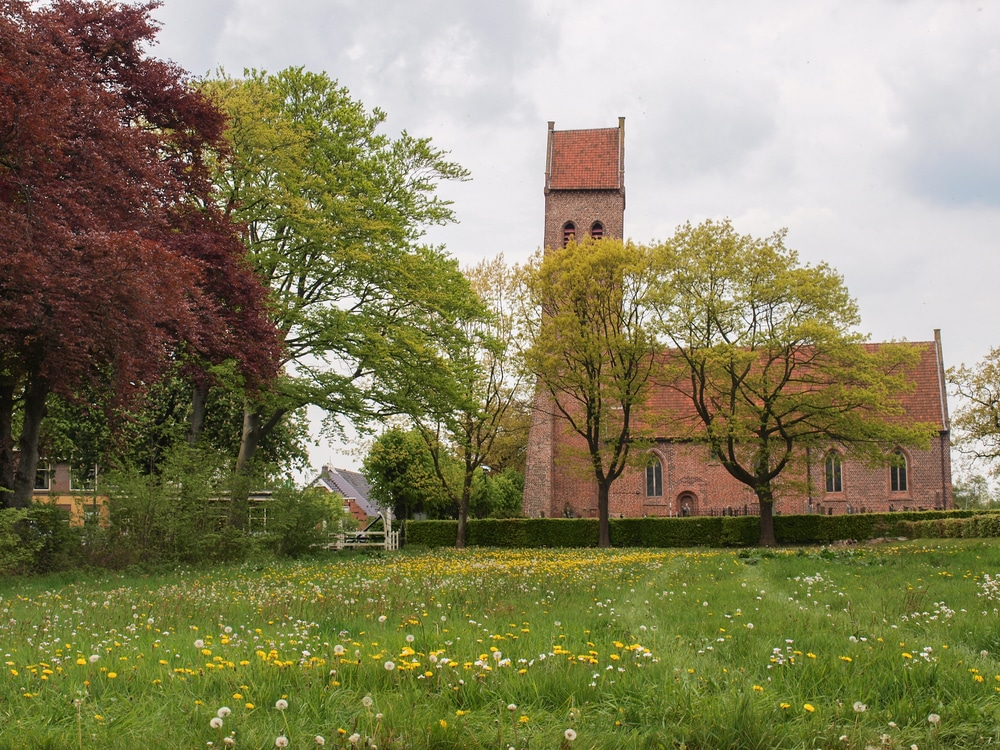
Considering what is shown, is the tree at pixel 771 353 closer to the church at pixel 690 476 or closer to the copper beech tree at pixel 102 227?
the church at pixel 690 476

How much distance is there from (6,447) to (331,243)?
33.7 ft

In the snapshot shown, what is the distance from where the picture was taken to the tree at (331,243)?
2392 cm

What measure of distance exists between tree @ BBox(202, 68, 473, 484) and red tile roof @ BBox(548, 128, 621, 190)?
2972 centimetres

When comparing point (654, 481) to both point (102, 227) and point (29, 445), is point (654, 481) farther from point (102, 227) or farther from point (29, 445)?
point (102, 227)

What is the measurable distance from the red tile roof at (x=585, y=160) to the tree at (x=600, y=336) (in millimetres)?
21059

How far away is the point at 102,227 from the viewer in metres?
14.5

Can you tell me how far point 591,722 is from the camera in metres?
4.14

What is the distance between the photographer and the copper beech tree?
13484 millimetres

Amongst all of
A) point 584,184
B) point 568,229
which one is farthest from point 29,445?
point 584,184

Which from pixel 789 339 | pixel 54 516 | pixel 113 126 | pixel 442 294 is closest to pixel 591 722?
pixel 113 126

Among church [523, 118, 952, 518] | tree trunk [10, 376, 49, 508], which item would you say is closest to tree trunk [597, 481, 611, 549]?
church [523, 118, 952, 518]

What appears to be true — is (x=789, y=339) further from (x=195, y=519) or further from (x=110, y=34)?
(x=110, y=34)

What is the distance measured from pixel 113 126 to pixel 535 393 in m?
26.6

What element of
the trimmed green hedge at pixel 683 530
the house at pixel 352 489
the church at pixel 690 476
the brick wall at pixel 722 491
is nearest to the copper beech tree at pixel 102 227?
the trimmed green hedge at pixel 683 530
